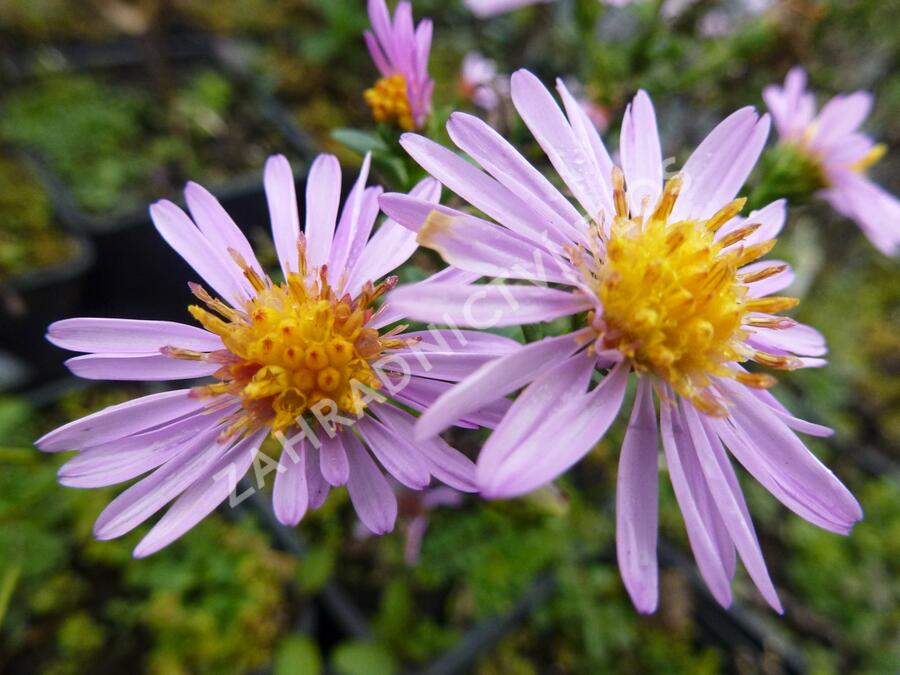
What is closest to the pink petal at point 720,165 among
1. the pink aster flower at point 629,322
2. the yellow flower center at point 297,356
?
the pink aster flower at point 629,322

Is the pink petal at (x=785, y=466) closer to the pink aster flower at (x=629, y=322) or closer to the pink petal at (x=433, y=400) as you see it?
the pink aster flower at (x=629, y=322)

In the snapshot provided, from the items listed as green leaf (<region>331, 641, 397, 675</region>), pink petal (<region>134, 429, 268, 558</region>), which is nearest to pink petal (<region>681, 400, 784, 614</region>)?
pink petal (<region>134, 429, 268, 558</region>)

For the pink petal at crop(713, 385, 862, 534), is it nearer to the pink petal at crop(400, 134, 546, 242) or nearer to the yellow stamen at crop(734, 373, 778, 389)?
the yellow stamen at crop(734, 373, 778, 389)

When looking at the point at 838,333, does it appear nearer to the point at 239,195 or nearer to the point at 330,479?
the point at 239,195

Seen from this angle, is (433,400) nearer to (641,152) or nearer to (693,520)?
(693,520)

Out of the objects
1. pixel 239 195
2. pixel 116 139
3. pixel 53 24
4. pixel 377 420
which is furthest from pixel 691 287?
pixel 53 24

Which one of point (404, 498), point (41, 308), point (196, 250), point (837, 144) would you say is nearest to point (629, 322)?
point (196, 250)
